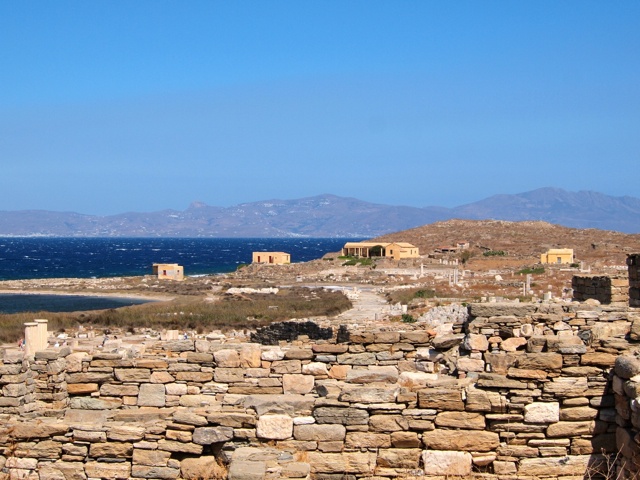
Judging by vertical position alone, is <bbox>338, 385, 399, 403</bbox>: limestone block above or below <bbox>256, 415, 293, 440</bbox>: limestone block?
above

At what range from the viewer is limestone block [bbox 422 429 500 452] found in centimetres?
659

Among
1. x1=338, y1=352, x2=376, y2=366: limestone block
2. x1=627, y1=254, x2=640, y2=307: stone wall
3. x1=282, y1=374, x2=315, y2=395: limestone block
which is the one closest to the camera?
x1=282, y1=374, x2=315, y2=395: limestone block

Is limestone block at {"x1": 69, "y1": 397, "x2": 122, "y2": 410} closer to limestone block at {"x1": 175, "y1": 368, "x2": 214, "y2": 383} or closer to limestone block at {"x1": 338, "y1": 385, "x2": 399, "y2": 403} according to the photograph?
limestone block at {"x1": 175, "y1": 368, "x2": 214, "y2": 383}

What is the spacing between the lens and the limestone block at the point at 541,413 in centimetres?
665

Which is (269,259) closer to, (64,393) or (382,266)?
(382,266)

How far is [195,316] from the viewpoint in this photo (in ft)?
127

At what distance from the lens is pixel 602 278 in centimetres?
1702

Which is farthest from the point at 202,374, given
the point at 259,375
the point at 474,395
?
the point at 474,395

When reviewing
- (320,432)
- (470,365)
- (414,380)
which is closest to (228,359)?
(320,432)

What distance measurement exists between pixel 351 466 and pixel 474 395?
133 centimetres

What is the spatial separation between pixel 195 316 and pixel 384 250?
55.8 m

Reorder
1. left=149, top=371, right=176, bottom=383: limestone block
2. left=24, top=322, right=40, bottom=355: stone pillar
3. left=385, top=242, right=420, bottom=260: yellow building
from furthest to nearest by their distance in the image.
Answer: left=385, top=242, right=420, bottom=260: yellow building
left=24, top=322, right=40, bottom=355: stone pillar
left=149, top=371, right=176, bottom=383: limestone block

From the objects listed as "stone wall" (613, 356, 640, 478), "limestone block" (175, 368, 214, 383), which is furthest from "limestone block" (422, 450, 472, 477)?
"limestone block" (175, 368, 214, 383)

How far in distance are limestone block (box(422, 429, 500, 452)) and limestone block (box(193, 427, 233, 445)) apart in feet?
6.10
